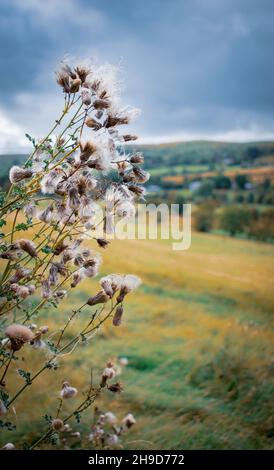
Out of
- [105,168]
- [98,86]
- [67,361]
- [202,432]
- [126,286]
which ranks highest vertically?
[98,86]

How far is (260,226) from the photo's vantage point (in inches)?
222

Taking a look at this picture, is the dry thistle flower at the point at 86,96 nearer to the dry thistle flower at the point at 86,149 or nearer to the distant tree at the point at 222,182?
the dry thistle flower at the point at 86,149

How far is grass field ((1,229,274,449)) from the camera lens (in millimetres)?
2676

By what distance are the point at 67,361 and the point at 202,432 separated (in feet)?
3.39

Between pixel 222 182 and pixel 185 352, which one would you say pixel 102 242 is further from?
pixel 222 182

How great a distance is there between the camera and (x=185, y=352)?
3.58m

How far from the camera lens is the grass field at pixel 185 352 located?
105 inches

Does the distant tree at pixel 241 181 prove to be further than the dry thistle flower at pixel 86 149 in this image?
Yes

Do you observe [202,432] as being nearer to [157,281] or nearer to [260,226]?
[157,281]

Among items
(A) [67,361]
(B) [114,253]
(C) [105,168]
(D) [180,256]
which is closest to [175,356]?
(A) [67,361]

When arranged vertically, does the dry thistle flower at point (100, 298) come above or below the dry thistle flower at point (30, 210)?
below

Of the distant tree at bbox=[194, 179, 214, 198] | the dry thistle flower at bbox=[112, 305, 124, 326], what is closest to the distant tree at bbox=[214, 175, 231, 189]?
the distant tree at bbox=[194, 179, 214, 198]
